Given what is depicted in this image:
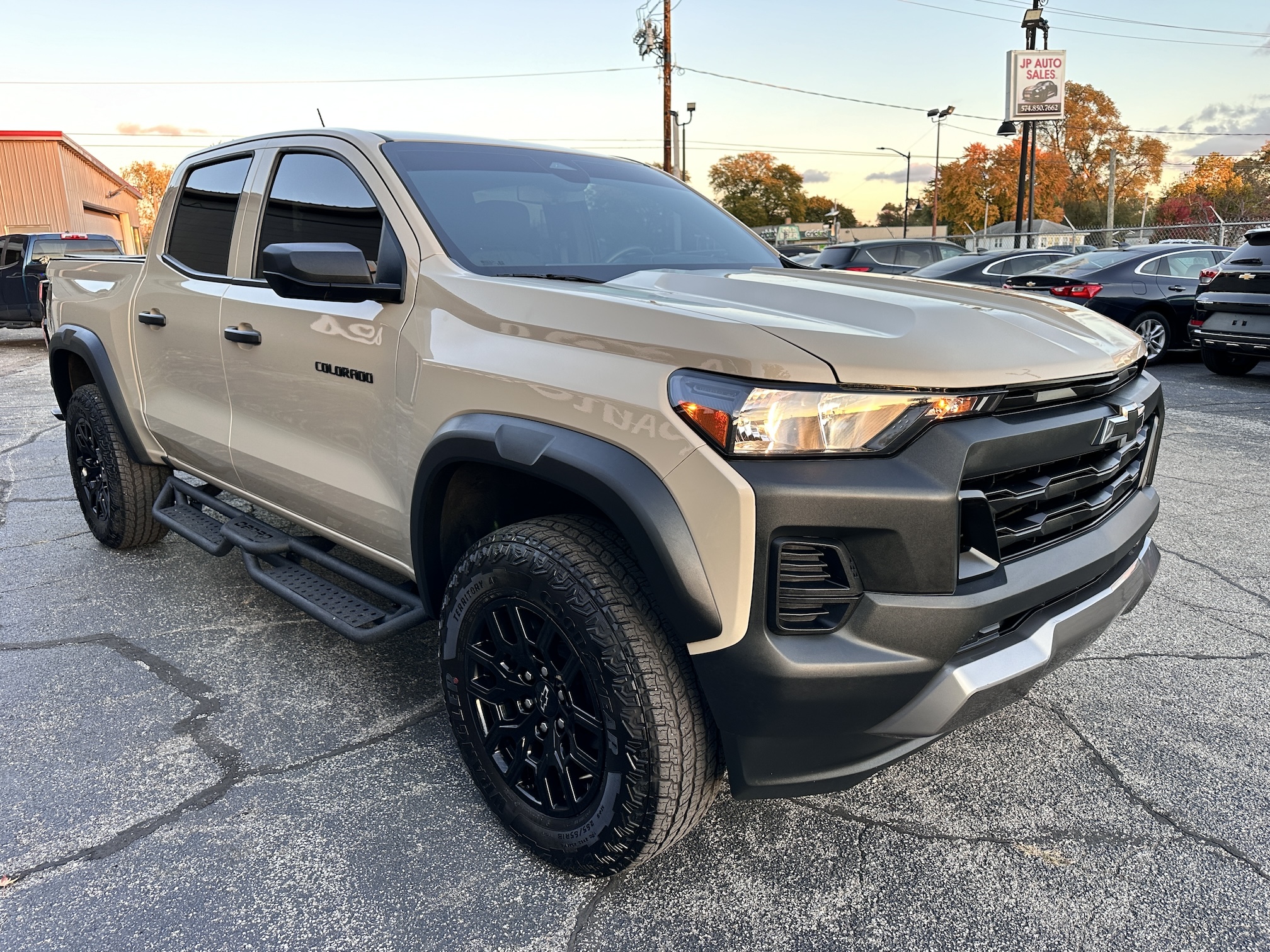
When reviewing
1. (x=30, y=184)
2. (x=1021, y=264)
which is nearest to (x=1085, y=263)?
(x=1021, y=264)

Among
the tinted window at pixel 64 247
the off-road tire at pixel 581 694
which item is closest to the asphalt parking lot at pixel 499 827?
the off-road tire at pixel 581 694

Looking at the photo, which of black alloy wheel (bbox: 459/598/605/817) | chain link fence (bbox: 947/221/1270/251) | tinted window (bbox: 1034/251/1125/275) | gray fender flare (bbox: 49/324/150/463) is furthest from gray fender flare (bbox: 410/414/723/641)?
chain link fence (bbox: 947/221/1270/251)

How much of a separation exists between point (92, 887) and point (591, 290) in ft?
6.06

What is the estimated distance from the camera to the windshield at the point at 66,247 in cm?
1752

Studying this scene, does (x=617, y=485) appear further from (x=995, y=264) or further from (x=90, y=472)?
(x=995, y=264)

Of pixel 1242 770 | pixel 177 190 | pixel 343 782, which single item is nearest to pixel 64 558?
pixel 177 190

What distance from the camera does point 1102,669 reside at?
3260mm

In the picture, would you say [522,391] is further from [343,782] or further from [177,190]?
[177,190]

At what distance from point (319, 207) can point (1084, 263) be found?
34.9 ft

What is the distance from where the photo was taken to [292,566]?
3371mm

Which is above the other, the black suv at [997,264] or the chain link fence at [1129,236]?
the chain link fence at [1129,236]

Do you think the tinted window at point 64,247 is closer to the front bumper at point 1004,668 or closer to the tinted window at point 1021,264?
the tinted window at point 1021,264

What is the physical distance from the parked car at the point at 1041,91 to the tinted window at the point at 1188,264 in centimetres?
1757

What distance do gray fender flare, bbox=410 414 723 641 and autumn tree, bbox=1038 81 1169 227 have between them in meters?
70.5
